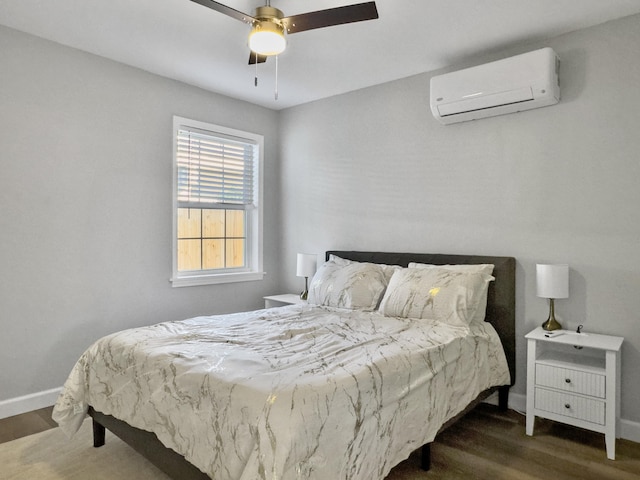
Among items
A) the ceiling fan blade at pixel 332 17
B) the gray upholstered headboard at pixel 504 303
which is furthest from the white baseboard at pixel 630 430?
the ceiling fan blade at pixel 332 17

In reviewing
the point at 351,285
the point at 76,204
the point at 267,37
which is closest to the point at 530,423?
the point at 351,285

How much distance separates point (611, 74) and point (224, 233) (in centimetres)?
345

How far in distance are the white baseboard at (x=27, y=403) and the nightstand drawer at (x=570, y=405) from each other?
11.1 feet

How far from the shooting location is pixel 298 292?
4.57 meters

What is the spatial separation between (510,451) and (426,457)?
2.03 ft

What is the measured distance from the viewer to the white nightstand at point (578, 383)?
241cm

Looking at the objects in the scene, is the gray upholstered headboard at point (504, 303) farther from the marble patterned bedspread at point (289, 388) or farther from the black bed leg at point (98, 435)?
the black bed leg at point (98, 435)

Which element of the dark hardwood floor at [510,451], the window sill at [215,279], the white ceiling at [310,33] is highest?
the white ceiling at [310,33]

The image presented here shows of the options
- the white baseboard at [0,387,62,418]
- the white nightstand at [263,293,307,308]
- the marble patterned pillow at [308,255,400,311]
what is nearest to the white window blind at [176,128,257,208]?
the white nightstand at [263,293,307,308]

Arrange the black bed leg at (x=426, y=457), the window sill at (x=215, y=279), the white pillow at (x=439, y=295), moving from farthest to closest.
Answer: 1. the window sill at (x=215, y=279)
2. the white pillow at (x=439, y=295)
3. the black bed leg at (x=426, y=457)

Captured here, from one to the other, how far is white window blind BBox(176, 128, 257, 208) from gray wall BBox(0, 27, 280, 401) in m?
0.17

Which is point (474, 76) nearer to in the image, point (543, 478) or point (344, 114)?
point (344, 114)

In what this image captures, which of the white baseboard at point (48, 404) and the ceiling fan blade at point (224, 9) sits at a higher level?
the ceiling fan blade at point (224, 9)

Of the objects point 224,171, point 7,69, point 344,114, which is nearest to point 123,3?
point 7,69
